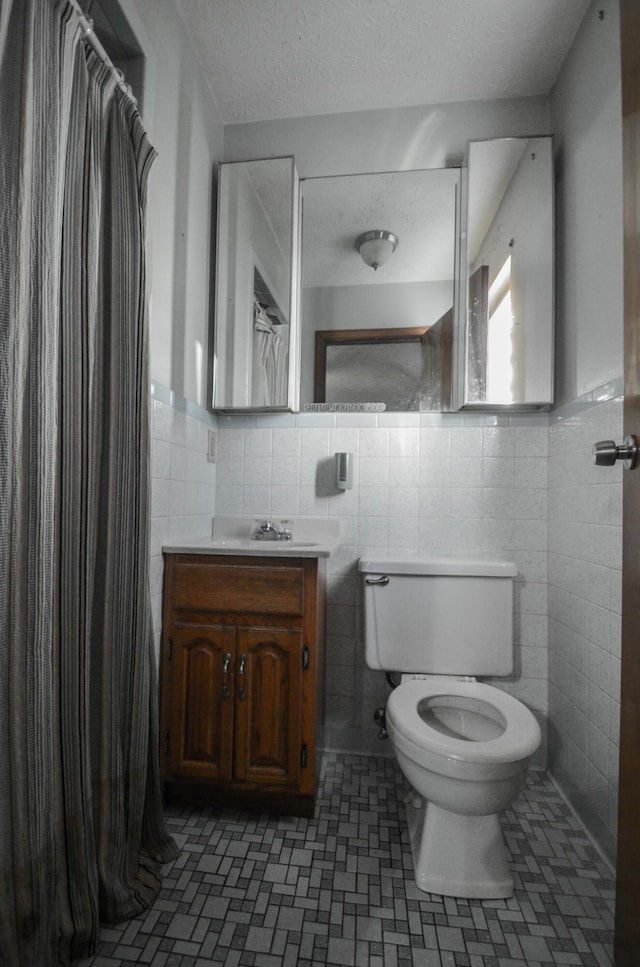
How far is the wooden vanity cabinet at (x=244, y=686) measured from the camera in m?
1.40

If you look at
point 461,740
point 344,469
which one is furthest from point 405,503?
point 461,740

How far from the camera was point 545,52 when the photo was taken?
1.67 m

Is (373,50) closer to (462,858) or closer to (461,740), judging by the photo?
(461,740)

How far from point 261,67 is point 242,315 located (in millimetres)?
910

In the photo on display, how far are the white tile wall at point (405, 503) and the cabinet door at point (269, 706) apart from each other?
1.60 ft

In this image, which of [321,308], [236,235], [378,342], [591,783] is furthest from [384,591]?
[236,235]

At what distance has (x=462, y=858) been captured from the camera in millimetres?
1177

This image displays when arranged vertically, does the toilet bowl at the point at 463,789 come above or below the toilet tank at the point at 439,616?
below

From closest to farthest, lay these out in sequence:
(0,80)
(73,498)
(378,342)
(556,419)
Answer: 1. (0,80)
2. (73,498)
3. (556,419)
4. (378,342)

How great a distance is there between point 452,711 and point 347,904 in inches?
22.6

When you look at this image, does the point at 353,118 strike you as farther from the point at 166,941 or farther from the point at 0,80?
the point at 166,941

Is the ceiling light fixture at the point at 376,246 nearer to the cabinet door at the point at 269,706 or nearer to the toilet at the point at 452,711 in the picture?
the toilet at the point at 452,711

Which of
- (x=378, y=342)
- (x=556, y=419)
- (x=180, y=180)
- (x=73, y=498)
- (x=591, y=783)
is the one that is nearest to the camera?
(x=73, y=498)

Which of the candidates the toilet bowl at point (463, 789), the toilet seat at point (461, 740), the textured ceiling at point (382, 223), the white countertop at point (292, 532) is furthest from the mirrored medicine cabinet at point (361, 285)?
the toilet bowl at point (463, 789)
